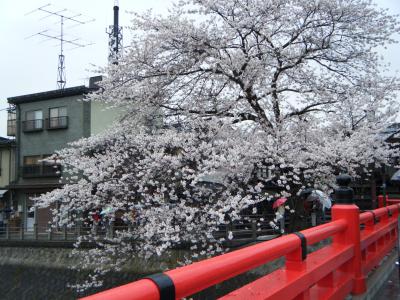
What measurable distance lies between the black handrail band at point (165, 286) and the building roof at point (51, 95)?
27650 mm

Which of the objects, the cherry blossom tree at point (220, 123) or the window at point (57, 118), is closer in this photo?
the cherry blossom tree at point (220, 123)

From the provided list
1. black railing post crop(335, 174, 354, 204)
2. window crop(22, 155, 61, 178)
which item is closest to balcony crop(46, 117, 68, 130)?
window crop(22, 155, 61, 178)

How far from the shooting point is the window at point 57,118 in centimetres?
3012

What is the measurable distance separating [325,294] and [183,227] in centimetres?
463

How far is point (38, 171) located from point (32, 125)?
11.4 feet

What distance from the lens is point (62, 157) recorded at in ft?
40.1

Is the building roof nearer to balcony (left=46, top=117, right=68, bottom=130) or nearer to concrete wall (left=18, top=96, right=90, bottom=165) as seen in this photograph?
concrete wall (left=18, top=96, right=90, bottom=165)

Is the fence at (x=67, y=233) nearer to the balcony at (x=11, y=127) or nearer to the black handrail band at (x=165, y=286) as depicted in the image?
the balcony at (x=11, y=127)

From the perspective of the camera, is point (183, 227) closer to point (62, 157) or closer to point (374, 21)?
point (62, 157)

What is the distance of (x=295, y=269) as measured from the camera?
140 inches

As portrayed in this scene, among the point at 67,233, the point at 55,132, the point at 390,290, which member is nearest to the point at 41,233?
the point at 67,233

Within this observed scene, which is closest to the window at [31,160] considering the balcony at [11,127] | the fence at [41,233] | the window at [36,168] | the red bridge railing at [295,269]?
the window at [36,168]

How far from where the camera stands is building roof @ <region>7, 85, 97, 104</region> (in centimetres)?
2942

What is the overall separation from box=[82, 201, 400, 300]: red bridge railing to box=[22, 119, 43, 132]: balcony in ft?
93.0
